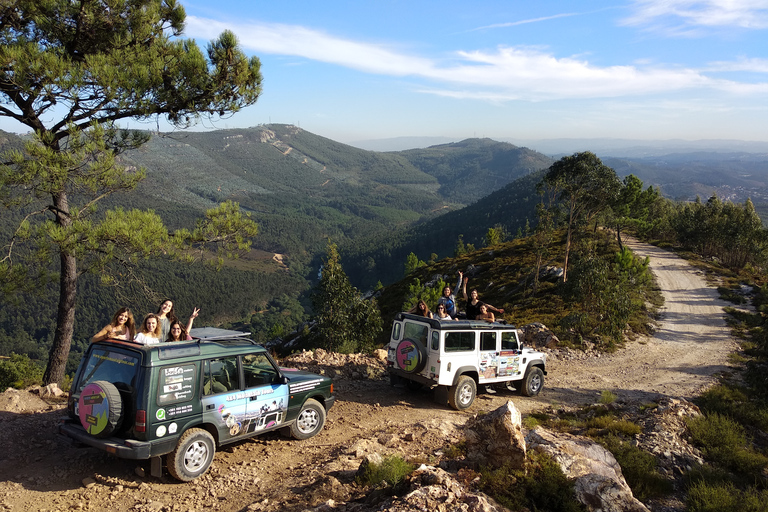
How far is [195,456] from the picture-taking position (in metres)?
6.87

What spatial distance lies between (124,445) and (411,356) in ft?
20.1

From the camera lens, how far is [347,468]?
23.7 feet

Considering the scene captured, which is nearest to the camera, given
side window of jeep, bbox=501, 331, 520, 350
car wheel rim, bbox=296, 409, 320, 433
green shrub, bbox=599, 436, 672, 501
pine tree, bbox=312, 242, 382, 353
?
green shrub, bbox=599, 436, 672, 501

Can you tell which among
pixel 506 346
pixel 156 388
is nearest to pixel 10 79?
pixel 156 388

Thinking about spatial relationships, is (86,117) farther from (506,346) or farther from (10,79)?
(506,346)

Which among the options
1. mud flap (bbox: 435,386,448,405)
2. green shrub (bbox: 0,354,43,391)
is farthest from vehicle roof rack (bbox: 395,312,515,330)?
green shrub (bbox: 0,354,43,391)

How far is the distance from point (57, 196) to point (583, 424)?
12880 millimetres

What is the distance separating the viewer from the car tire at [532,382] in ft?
41.9

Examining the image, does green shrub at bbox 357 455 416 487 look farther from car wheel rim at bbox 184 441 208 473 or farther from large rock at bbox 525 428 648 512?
car wheel rim at bbox 184 441 208 473

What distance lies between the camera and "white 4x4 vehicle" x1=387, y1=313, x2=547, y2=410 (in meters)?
10.5

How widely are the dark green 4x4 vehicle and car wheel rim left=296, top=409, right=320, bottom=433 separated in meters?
0.61

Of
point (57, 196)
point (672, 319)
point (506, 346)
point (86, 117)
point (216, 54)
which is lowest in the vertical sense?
point (672, 319)

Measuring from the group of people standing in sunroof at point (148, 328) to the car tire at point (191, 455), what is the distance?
6.11 ft

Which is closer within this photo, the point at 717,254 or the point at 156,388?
the point at 156,388
